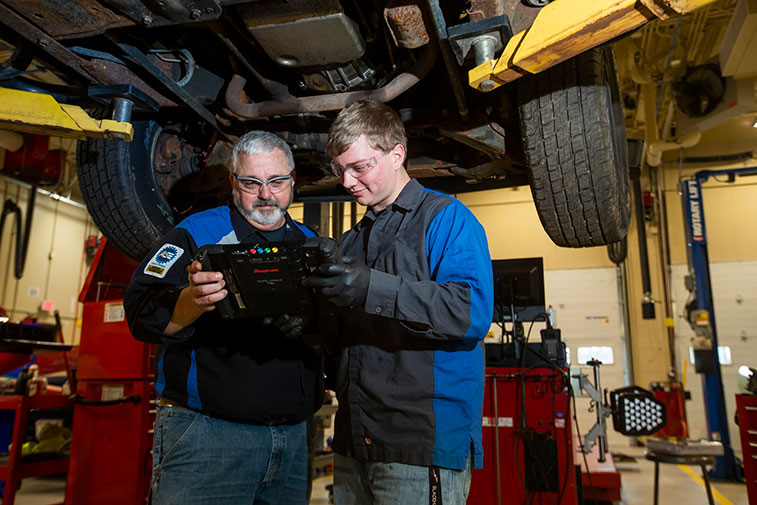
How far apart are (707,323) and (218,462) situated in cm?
668

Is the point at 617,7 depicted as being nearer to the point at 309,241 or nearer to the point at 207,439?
the point at 309,241

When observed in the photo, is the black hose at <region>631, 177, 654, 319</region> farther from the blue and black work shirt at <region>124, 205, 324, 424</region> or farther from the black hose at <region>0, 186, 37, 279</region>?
the black hose at <region>0, 186, 37, 279</region>

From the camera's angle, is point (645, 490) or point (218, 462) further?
point (645, 490)

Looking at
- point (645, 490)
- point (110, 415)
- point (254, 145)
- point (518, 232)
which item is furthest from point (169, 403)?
point (518, 232)

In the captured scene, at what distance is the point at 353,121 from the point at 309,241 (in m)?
0.38

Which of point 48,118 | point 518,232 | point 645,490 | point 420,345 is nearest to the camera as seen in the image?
point 420,345

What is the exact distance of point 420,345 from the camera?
114 centimetres

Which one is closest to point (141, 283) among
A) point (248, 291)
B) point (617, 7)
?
point (248, 291)

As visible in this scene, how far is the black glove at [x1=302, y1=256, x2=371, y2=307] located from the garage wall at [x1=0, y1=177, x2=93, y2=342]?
31.2 ft

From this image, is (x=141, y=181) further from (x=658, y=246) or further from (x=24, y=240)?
(x=658, y=246)

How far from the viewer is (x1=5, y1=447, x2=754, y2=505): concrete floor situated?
14.4 ft

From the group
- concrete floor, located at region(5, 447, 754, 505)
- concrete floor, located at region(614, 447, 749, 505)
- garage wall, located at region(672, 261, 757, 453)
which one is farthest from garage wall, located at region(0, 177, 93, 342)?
garage wall, located at region(672, 261, 757, 453)

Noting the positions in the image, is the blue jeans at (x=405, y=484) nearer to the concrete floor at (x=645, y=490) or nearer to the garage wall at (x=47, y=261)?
the concrete floor at (x=645, y=490)

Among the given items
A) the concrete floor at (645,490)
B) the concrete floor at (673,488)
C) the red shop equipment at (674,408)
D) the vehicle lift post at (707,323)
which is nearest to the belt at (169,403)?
the concrete floor at (645,490)
